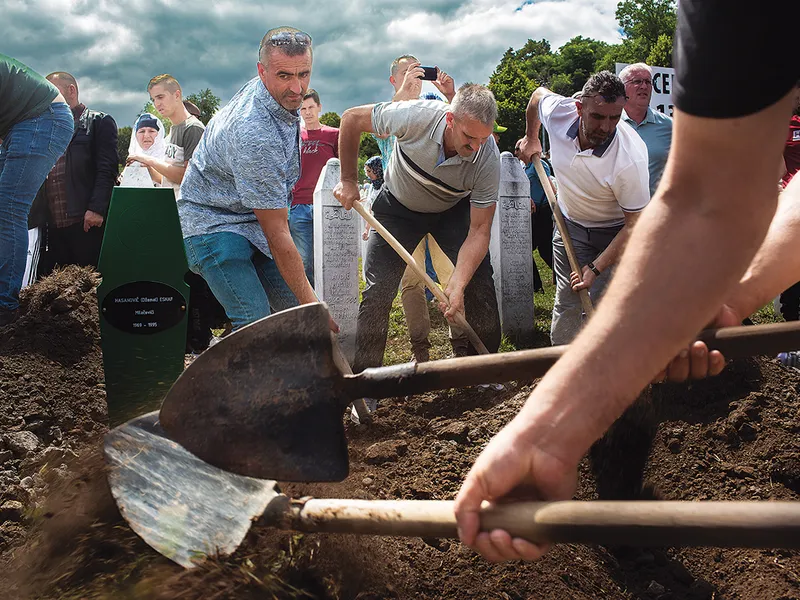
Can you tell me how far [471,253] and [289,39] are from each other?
70.4 inches

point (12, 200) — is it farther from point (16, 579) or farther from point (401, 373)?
point (401, 373)

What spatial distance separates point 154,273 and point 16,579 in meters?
1.81

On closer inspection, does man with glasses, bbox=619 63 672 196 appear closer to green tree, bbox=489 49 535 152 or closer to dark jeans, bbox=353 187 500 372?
dark jeans, bbox=353 187 500 372

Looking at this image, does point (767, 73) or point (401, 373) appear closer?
point (767, 73)

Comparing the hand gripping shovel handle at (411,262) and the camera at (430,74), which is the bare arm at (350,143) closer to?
the hand gripping shovel handle at (411,262)

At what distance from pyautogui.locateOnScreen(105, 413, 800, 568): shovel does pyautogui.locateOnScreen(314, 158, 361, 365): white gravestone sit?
372 cm

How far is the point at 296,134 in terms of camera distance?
371cm

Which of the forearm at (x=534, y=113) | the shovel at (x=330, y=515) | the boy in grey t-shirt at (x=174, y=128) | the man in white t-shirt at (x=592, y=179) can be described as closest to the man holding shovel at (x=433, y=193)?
the man in white t-shirt at (x=592, y=179)

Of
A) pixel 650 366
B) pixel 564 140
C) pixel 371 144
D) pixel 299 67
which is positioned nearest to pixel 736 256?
pixel 650 366

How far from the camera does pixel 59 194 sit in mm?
5953

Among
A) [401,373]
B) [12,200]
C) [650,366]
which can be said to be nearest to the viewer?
[650,366]

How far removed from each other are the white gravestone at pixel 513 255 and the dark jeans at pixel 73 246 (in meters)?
3.60

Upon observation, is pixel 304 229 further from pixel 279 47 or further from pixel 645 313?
pixel 645 313

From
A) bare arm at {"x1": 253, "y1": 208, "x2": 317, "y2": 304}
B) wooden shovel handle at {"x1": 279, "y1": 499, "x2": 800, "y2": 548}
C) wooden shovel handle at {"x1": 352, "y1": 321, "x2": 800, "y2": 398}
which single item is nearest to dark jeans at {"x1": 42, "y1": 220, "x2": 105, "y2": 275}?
bare arm at {"x1": 253, "y1": 208, "x2": 317, "y2": 304}
